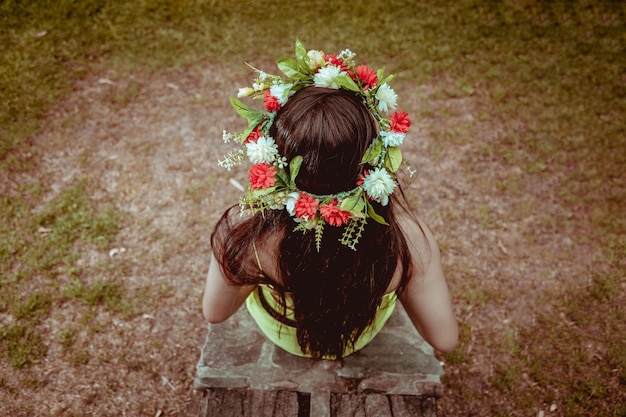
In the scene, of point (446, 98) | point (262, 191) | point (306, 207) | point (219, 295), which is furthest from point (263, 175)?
point (446, 98)

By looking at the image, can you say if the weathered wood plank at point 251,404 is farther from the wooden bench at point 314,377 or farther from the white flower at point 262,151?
the white flower at point 262,151

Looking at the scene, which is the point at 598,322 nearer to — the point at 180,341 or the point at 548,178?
the point at 548,178

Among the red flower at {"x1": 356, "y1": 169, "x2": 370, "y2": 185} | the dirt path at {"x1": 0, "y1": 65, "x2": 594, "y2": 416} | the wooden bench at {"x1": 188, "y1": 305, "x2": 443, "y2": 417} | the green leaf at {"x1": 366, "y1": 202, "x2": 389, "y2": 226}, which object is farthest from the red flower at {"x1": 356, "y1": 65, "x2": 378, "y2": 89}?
the dirt path at {"x1": 0, "y1": 65, "x2": 594, "y2": 416}

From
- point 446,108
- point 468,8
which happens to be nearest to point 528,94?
point 446,108

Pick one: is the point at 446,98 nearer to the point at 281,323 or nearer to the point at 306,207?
the point at 281,323

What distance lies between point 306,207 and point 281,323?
0.96 metres

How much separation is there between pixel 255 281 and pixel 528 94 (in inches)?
150

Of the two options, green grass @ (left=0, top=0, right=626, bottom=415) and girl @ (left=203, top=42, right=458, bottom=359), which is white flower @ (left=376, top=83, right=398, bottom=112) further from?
green grass @ (left=0, top=0, right=626, bottom=415)

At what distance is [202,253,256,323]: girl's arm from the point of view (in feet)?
6.98

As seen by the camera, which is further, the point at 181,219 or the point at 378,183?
the point at 181,219

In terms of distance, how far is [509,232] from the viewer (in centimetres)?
379

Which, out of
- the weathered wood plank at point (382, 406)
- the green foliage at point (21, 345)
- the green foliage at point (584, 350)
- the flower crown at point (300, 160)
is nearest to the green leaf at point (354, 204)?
the flower crown at point (300, 160)

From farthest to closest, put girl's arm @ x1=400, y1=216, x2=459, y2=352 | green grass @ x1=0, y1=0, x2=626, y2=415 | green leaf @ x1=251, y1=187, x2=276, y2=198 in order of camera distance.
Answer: green grass @ x1=0, y1=0, x2=626, y2=415 < girl's arm @ x1=400, y1=216, x2=459, y2=352 < green leaf @ x1=251, y1=187, x2=276, y2=198

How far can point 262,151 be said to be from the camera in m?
1.59
